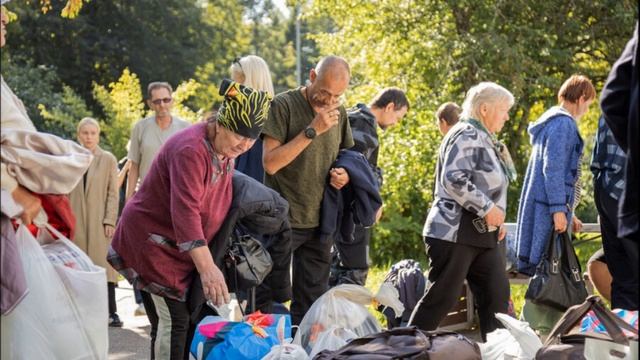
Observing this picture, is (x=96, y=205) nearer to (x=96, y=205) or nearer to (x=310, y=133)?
(x=96, y=205)

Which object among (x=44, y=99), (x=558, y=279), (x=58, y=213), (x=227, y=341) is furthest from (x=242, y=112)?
(x=44, y=99)

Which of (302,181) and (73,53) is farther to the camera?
(73,53)

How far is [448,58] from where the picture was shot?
14.6m

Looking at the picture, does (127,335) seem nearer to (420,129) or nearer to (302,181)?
(302,181)

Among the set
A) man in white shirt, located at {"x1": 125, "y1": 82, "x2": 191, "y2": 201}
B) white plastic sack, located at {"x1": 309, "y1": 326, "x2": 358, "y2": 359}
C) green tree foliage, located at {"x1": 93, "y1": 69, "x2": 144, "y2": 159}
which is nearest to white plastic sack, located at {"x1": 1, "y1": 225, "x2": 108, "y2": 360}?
white plastic sack, located at {"x1": 309, "y1": 326, "x2": 358, "y2": 359}

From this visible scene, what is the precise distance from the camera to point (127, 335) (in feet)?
26.2

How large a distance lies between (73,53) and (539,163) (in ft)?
105

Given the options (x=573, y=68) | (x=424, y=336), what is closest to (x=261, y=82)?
(x=424, y=336)

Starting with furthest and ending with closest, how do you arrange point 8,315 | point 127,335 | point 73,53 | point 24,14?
point 73,53 → point 24,14 → point 127,335 → point 8,315

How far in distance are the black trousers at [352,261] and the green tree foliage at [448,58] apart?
6145 mm

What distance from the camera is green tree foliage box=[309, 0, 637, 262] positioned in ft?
46.2

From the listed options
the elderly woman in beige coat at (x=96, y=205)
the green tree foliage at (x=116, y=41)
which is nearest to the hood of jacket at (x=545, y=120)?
the elderly woman in beige coat at (x=96, y=205)

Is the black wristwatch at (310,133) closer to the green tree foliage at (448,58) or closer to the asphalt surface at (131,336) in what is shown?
the asphalt surface at (131,336)

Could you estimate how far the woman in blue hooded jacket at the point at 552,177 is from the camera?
696 cm
